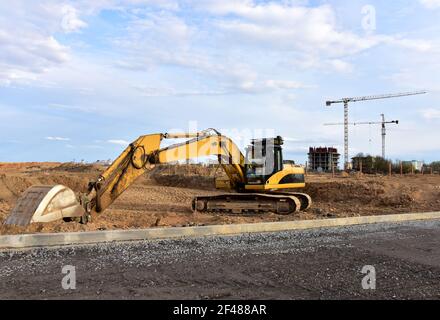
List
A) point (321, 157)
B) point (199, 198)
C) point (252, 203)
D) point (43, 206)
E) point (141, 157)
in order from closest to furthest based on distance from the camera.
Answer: point (43, 206) < point (141, 157) < point (252, 203) < point (199, 198) < point (321, 157)

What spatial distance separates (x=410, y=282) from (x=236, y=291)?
2.50m

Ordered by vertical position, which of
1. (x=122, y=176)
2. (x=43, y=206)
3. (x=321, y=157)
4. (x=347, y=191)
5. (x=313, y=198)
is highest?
(x=321, y=157)

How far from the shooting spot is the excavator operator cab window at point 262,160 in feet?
58.7

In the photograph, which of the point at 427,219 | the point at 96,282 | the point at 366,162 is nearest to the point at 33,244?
the point at 96,282

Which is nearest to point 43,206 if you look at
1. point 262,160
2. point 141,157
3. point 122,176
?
point 122,176

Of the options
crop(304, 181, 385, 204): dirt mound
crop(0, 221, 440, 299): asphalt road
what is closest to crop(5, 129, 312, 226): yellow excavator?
crop(0, 221, 440, 299): asphalt road

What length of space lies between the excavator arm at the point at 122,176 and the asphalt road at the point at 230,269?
3384 millimetres

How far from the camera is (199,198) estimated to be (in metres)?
19.1

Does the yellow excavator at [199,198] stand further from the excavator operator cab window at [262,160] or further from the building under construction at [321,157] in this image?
the building under construction at [321,157]

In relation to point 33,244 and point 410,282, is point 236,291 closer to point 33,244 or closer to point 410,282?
point 410,282

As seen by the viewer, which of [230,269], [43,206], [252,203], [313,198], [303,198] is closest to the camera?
[230,269]

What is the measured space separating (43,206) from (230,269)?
6.24 m

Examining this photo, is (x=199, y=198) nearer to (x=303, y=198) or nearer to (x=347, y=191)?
(x=303, y=198)

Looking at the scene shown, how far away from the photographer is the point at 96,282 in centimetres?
596
